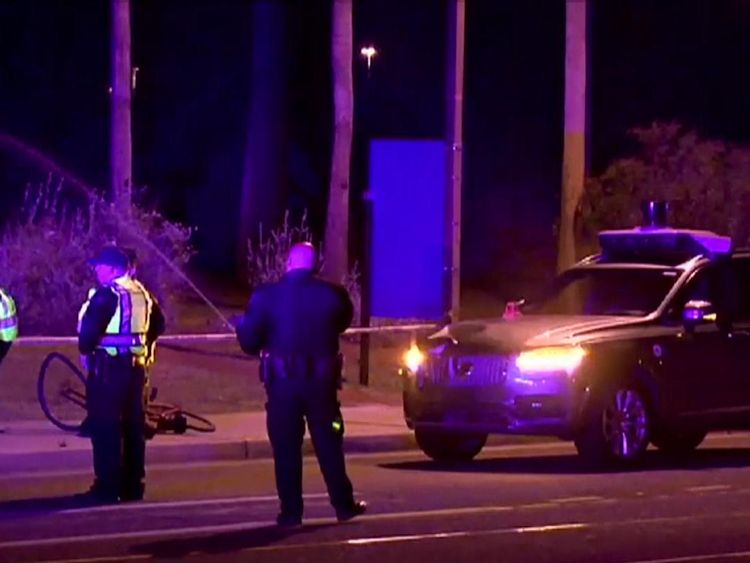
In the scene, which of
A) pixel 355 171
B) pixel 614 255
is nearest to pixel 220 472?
pixel 614 255

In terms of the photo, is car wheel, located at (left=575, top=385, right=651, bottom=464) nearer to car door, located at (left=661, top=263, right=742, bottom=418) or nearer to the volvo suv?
the volvo suv

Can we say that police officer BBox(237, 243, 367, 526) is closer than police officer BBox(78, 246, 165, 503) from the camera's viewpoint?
Yes

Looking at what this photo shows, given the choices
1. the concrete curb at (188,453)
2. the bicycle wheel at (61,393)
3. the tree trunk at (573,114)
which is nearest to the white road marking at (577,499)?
the concrete curb at (188,453)

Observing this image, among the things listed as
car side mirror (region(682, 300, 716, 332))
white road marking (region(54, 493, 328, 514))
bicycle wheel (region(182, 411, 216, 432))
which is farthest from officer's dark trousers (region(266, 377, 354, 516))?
bicycle wheel (region(182, 411, 216, 432))

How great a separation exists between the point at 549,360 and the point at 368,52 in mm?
23209

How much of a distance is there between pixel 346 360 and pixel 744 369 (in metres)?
9.63

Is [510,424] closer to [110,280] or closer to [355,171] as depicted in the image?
[110,280]

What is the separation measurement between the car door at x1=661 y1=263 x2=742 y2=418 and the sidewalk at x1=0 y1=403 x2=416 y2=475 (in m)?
3.05

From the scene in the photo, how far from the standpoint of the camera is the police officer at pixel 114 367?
1434 cm

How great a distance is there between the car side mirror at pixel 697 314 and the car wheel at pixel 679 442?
115 cm

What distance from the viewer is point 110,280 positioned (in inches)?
569

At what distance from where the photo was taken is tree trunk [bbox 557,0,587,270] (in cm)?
2912

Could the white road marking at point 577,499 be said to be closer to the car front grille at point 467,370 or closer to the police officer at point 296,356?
the police officer at point 296,356

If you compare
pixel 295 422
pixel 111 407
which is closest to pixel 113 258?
pixel 111 407
